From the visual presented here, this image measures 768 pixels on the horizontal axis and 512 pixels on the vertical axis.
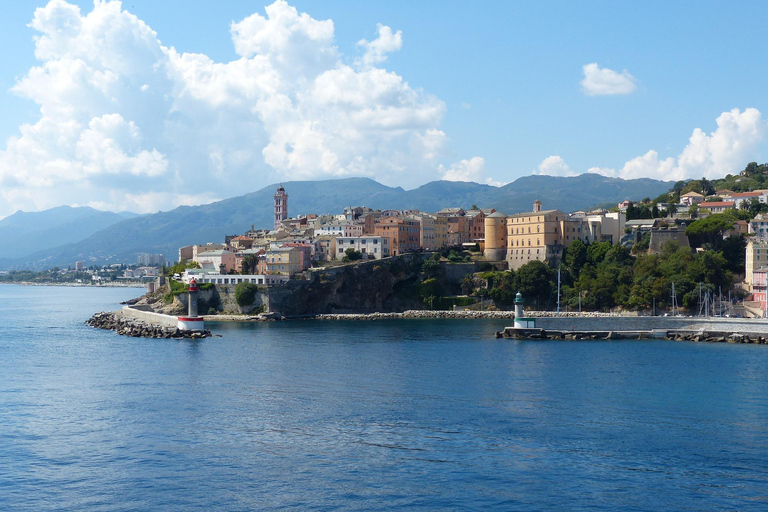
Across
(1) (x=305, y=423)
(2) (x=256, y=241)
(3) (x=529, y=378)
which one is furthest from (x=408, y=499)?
(2) (x=256, y=241)

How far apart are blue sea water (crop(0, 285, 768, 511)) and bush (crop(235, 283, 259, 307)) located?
27337mm

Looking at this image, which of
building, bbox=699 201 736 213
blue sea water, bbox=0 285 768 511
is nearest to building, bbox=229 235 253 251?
blue sea water, bbox=0 285 768 511

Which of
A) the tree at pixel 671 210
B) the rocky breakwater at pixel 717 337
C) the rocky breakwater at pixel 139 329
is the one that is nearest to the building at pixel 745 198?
the tree at pixel 671 210

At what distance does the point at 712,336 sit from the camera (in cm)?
4744

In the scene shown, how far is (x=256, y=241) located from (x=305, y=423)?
65303mm

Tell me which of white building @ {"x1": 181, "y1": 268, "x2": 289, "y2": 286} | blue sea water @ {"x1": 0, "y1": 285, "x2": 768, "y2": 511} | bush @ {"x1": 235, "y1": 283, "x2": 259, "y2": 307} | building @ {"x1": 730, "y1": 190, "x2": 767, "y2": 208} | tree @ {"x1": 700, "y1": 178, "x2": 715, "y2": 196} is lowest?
blue sea water @ {"x1": 0, "y1": 285, "x2": 768, "y2": 511}

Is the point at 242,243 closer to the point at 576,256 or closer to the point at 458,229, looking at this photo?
the point at 458,229

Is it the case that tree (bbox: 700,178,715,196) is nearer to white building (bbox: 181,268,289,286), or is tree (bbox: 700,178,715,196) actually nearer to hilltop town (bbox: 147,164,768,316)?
hilltop town (bbox: 147,164,768,316)

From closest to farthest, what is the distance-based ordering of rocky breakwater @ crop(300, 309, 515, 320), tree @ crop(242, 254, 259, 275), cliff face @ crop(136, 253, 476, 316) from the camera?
rocky breakwater @ crop(300, 309, 515, 320) → cliff face @ crop(136, 253, 476, 316) → tree @ crop(242, 254, 259, 275)

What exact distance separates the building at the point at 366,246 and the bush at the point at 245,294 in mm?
12656

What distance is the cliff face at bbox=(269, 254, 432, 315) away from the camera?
6912 cm

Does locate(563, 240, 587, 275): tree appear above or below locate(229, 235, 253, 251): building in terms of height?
below

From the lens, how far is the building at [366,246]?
253ft

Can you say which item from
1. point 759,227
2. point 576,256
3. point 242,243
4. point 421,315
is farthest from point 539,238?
point 242,243
